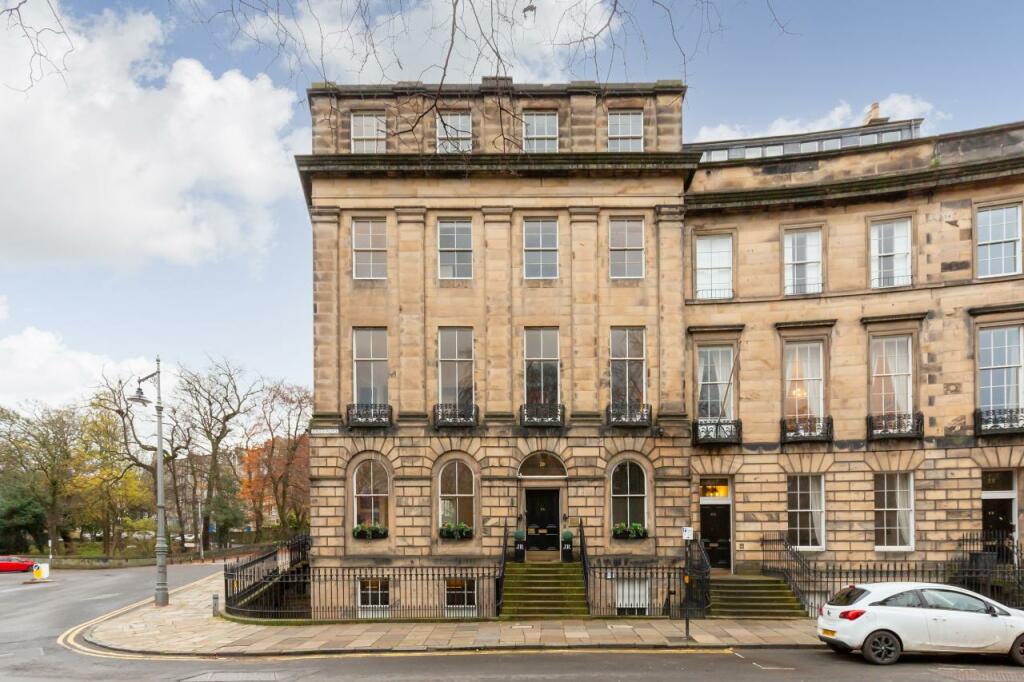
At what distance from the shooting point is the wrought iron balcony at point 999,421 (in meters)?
20.2

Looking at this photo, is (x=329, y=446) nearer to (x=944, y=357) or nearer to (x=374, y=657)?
(x=374, y=657)

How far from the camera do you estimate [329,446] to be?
2125 centimetres

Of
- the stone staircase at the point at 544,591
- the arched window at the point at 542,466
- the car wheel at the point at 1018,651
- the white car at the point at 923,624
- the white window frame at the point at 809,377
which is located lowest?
the stone staircase at the point at 544,591

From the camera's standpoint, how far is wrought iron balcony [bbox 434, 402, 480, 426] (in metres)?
21.2

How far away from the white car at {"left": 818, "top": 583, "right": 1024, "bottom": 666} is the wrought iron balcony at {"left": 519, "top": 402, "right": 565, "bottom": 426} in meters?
9.44

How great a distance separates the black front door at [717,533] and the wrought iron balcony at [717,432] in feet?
7.28

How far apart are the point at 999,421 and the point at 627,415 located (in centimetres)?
1099

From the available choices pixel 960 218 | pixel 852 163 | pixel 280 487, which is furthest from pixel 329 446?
pixel 280 487

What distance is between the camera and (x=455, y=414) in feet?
70.3

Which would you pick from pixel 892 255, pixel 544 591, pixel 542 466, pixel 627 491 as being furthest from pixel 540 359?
pixel 892 255

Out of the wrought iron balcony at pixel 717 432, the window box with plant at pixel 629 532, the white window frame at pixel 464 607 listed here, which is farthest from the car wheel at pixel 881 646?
the white window frame at pixel 464 607

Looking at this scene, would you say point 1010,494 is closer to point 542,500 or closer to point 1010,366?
point 1010,366

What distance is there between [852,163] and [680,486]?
39.2ft

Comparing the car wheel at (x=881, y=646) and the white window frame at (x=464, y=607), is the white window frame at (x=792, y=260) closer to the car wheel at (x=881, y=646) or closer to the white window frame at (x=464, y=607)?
the car wheel at (x=881, y=646)
